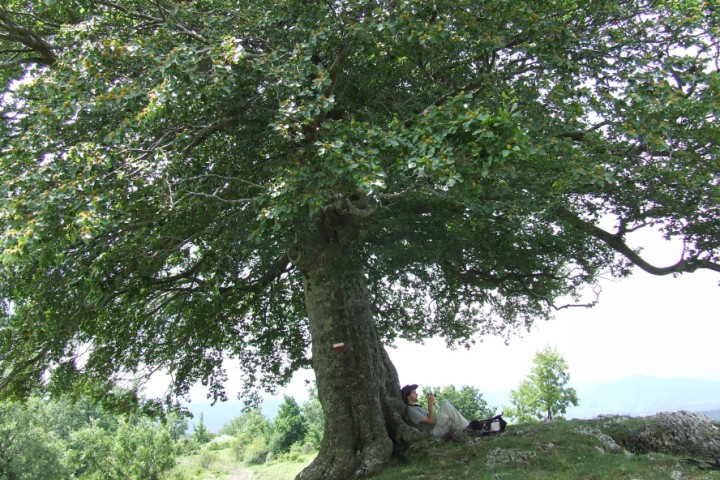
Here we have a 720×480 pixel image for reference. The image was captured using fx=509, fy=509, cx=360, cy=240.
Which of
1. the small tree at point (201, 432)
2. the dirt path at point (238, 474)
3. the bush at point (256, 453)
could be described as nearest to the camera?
the dirt path at point (238, 474)

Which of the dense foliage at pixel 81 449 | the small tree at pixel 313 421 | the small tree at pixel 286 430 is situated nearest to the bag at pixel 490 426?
the dense foliage at pixel 81 449

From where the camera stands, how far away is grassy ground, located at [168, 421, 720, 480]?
23.3ft

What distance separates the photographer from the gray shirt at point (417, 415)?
10305 mm

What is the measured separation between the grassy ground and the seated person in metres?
0.29

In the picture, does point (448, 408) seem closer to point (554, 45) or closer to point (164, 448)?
point (554, 45)

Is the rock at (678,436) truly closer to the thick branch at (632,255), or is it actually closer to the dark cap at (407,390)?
the thick branch at (632,255)

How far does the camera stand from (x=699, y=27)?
25.9 ft

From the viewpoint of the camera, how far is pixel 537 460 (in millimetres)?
8031

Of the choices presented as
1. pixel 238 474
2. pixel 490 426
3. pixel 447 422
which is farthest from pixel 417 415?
pixel 238 474

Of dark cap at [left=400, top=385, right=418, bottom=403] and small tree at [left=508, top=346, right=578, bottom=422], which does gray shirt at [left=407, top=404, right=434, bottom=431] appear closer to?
dark cap at [left=400, top=385, right=418, bottom=403]

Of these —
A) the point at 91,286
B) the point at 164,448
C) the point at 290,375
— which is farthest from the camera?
the point at 164,448

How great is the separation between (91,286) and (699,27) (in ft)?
32.7

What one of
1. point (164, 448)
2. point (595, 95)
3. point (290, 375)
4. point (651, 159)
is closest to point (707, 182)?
point (651, 159)

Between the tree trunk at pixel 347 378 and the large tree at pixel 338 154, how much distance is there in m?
0.04
